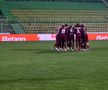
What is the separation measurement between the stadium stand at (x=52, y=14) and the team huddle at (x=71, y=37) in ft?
65.9

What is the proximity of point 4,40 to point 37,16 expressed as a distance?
961cm

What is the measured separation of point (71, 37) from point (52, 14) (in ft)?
82.9

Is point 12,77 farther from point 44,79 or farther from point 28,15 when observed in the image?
point 28,15

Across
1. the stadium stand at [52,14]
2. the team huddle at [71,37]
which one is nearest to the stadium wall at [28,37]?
the stadium stand at [52,14]

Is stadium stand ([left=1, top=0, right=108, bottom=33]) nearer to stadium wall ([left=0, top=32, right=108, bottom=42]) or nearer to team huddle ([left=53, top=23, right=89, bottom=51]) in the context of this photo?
stadium wall ([left=0, top=32, right=108, bottom=42])

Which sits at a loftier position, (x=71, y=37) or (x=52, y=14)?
(x=52, y=14)

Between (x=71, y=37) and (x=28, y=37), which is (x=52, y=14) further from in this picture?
(x=71, y=37)

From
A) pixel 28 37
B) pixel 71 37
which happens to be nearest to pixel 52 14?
pixel 28 37

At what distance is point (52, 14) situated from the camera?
5244 cm

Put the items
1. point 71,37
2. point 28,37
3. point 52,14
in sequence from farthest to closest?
point 52,14 < point 28,37 < point 71,37

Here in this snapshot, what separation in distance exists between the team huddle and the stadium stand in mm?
20081

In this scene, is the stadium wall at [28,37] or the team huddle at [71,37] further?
the stadium wall at [28,37]

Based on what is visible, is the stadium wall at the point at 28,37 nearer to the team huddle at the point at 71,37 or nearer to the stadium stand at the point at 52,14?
the stadium stand at the point at 52,14

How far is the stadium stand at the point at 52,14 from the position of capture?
49.5 m
